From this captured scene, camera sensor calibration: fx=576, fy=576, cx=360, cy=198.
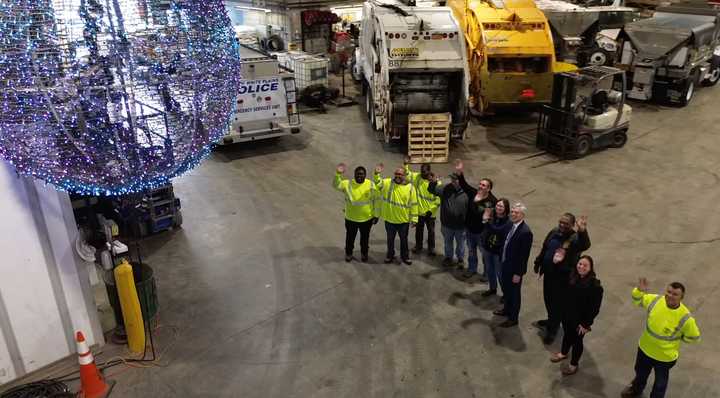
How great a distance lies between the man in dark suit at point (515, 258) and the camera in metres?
6.45

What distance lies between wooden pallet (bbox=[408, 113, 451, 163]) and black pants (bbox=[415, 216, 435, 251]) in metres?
3.92

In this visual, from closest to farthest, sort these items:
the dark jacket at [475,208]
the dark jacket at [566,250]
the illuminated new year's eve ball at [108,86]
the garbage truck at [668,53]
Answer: the illuminated new year's eve ball at [108,86] → the dark jacket at [566,250] → the dark jacket at [475,208] → the garbage truck at [668,53]

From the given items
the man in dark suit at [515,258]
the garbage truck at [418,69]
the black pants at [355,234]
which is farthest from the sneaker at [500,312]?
the garbage truck at [418,69]

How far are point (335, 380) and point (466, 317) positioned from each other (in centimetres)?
195

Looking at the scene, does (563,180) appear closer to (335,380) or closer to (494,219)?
(494,219)

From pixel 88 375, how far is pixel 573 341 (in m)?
5.10

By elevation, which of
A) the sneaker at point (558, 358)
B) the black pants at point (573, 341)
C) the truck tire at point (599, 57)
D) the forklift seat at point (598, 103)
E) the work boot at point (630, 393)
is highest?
the truck tire at point (599, 57)

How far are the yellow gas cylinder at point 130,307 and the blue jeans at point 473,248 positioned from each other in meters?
4.22

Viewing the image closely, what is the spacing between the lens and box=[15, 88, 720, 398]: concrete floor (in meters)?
6.23

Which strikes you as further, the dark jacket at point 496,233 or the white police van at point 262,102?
the white police van at point 262,102

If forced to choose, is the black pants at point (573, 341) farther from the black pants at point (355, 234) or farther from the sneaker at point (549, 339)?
the black pants at point (355, 234)

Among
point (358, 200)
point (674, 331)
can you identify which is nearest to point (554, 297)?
point (674, 331)

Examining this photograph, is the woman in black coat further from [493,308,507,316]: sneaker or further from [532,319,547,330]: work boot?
[493,308,507,316]: sneaker

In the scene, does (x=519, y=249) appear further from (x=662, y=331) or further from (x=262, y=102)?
(x=262, y=102)
